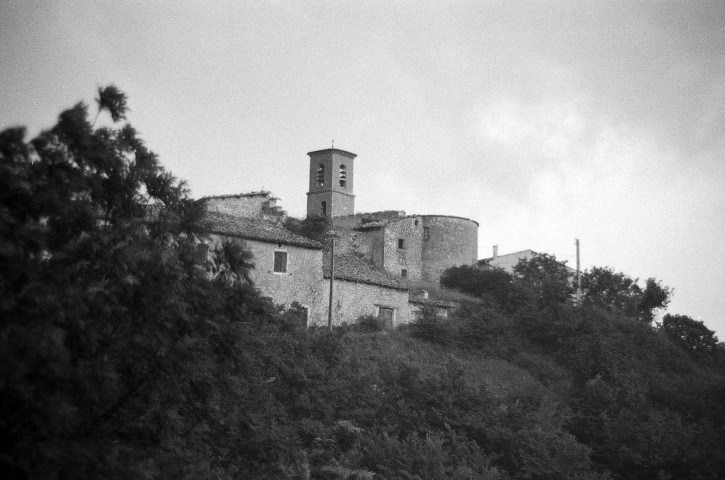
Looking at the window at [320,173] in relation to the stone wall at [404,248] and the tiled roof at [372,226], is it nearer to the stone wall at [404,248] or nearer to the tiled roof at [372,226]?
the stone wall at [404,248]

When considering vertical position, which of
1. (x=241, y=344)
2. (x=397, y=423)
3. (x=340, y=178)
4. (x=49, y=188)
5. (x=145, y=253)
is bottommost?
(x=397, y=423)

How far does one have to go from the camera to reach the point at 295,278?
99.1 feet

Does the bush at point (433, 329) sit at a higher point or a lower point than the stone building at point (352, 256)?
lower

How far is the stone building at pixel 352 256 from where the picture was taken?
29766 mm

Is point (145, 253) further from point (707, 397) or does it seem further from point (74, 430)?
point (707, 397)

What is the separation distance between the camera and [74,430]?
10672 mm

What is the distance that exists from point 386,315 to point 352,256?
601 centimetres

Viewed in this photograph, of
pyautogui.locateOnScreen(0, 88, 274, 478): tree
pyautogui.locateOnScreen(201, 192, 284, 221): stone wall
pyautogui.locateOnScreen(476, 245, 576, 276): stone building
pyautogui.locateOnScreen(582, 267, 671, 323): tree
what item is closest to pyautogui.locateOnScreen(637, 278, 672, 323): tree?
pyautogui.locateOnScreen(582, 267, 671, 323): tree

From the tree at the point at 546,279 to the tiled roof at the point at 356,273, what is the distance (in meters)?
7.57

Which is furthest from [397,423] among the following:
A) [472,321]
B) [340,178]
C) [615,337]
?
[340,178]

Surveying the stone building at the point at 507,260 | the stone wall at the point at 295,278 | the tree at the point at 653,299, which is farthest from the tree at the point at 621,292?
the stone wall at the point at 295,278

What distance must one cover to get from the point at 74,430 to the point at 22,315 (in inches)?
80.2

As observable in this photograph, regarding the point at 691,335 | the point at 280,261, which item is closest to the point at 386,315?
the point at 280,261

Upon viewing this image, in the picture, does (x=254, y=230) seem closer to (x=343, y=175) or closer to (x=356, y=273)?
(x=356, y=273)
